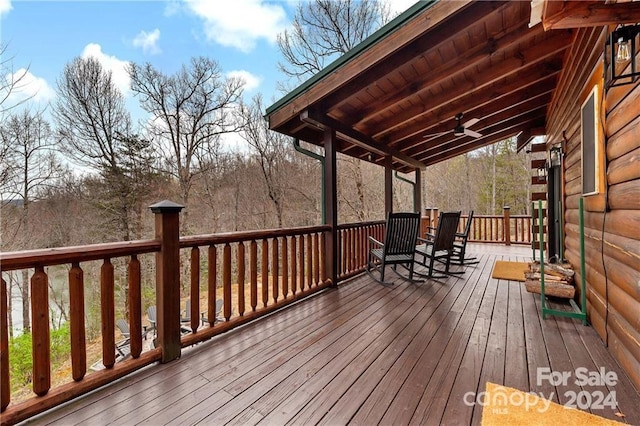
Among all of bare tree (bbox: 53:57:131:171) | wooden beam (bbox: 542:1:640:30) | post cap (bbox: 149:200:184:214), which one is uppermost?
bare tree (bbox: 53:57:131:171)

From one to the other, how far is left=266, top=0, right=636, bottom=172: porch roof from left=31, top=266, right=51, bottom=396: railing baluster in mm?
2879

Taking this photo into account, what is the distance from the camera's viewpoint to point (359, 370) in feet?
6.61

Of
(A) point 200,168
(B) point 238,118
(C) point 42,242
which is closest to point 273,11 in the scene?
(B) point 238,118

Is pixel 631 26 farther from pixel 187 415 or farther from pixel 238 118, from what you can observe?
pixel 238 118


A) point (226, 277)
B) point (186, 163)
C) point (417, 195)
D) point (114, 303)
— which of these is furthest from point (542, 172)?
point (186, 163)

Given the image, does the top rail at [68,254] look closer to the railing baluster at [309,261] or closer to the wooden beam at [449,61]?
the railing baluster at [309,261]

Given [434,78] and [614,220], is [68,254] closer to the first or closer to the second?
[614,220]

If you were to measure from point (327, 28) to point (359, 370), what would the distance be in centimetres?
1164

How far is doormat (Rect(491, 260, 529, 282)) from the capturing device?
4625 millimetres

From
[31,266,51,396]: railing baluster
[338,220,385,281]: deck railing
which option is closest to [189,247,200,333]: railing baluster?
[31,266,51,396]: railing baluster

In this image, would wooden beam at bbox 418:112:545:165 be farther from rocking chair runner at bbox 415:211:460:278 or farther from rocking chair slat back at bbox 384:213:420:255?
rocking chair slat back at bbox 384:213:420:255

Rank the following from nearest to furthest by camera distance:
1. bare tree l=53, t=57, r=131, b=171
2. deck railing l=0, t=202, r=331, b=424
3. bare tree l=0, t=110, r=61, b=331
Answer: deck railing l=0, t=202, r=331, b=424, bare tree l=0, t=110, r=61, b=331, bare tree l=53, t=57, r=131, b=171

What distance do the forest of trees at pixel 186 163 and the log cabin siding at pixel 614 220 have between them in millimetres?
8609

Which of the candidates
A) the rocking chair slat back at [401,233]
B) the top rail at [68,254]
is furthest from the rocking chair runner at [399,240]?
the top rail at [68,254]
